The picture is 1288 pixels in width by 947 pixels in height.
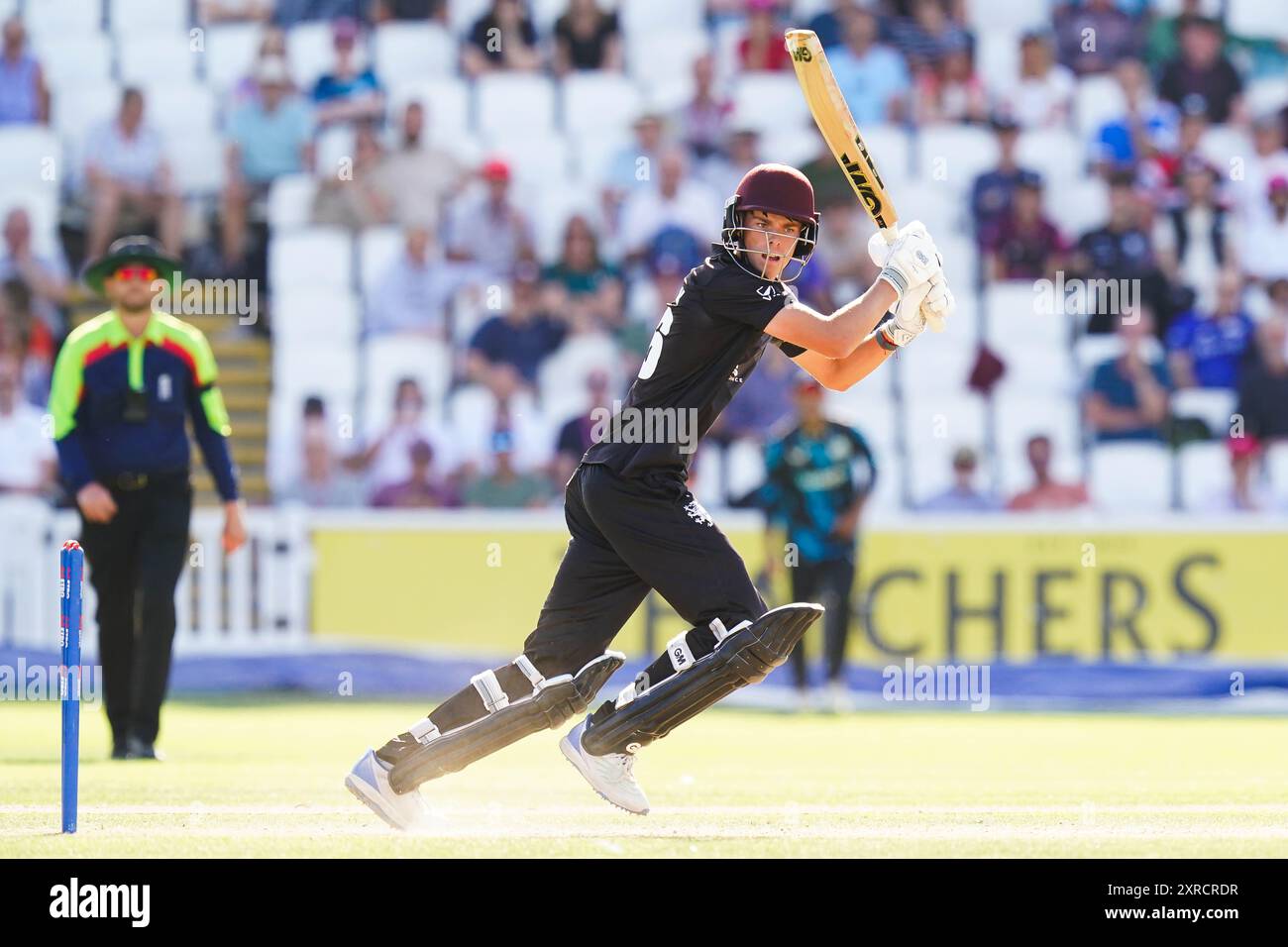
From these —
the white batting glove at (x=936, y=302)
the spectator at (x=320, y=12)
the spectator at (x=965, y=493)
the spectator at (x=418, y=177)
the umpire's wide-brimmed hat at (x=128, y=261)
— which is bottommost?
the spectator at (x=965, y=493)

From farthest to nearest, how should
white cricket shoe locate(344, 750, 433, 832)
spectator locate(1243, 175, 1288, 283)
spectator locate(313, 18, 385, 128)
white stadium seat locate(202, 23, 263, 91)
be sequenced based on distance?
white stadium seat locate(202, 23, 263, 91)
spectator locate(313, 18, 385, 128)
spectator locate(1243, 175, 1288, 283)
white cricket shoe locate(344, 750, 433, 832)

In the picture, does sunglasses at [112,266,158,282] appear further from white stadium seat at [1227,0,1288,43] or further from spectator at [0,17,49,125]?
white stadium seat at [1227,0,1288,43]

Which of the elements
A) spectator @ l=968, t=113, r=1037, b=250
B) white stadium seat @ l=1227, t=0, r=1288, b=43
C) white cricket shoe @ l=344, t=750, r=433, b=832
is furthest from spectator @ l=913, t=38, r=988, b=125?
white cricket shoe @ l=344, t=750, r=433, b=832

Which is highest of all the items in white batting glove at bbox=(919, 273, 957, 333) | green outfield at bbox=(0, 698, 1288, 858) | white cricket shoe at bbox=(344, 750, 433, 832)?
white batting glove at bbox=(919, 273, 957, 333)

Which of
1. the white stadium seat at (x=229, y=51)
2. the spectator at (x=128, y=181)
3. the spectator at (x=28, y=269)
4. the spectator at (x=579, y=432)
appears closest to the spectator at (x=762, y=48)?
the spectator at (x=579, y=432)

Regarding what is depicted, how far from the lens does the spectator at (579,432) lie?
1599 centimetres

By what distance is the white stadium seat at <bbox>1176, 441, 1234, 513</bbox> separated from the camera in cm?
1606

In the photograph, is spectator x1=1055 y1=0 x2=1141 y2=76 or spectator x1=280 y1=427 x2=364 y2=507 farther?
spectator x1=1055 y1=0 x2=1141 y2=76

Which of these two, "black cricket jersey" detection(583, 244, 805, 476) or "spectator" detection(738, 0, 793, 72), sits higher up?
"spectator" detection(738, 0, 793, 72)

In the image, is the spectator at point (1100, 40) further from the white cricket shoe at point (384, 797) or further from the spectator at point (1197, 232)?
the white cricket shoe at point (384, 797)

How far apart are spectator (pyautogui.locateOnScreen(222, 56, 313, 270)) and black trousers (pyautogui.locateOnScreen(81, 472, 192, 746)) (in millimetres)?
8636

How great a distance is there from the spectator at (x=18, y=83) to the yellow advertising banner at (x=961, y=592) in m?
6.48
